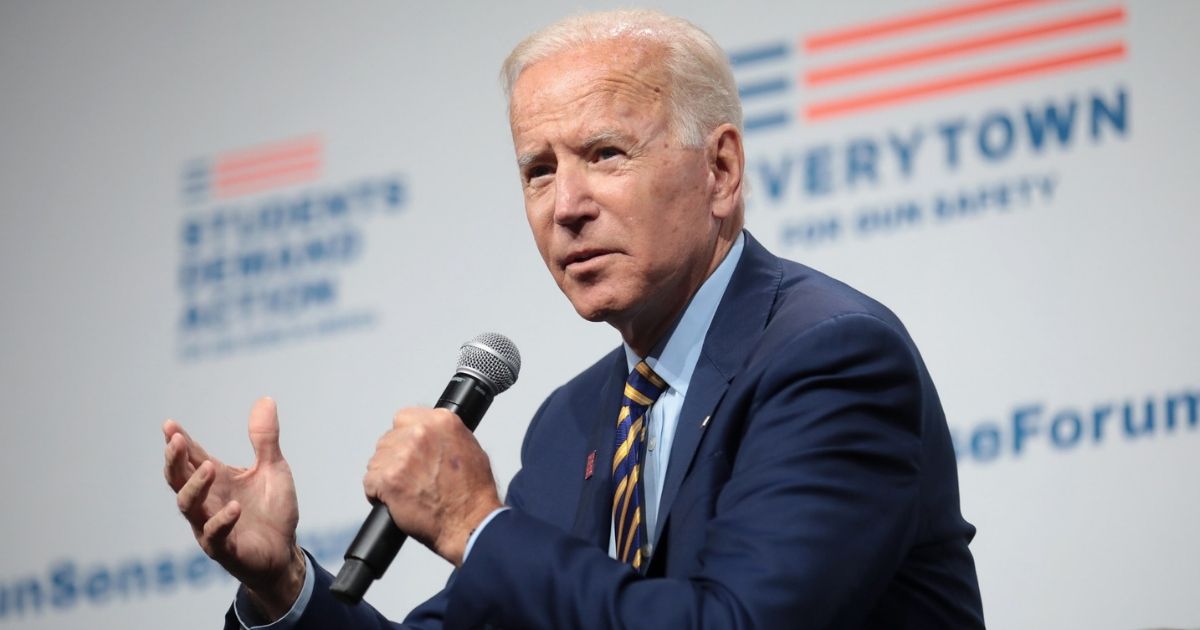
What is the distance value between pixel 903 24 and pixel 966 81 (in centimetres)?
25

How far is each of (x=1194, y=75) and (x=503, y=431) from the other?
2.01 metres

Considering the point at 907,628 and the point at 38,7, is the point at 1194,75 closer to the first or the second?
the point at 907,628

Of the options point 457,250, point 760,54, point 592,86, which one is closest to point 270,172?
point 457,250

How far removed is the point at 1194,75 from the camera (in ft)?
11.1

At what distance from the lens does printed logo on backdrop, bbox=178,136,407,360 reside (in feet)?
15.0

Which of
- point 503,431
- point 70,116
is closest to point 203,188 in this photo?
point 70,116

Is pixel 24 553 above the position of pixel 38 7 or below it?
below

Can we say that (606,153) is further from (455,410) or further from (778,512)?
(778,512)

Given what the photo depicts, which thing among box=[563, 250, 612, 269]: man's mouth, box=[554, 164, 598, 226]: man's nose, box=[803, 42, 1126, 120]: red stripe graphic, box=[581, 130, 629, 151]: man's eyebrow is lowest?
box=[563, 250, 612, 269]: man's mouth

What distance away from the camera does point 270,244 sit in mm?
4738

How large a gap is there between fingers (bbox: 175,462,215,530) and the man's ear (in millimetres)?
940

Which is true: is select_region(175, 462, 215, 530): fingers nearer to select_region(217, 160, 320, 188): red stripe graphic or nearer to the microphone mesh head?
the microphone mesh head

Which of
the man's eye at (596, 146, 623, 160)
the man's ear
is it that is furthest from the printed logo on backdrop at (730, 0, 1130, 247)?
the man's eye at (596, 146, 623, 160)

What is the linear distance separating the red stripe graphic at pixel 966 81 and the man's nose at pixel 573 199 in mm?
1573
